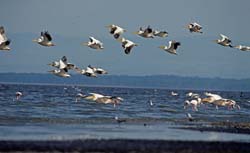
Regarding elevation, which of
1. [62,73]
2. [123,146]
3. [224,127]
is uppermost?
[62,73]

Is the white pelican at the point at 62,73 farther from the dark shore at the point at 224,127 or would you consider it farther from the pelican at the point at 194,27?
the dark shore at the point at 224,127

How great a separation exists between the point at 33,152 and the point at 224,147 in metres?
9.91

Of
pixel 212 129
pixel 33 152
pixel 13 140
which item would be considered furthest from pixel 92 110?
pixel 33 152

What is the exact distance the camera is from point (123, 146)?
37094 mm

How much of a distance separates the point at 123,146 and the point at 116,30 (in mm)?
6367

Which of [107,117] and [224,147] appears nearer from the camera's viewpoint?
[224,147]

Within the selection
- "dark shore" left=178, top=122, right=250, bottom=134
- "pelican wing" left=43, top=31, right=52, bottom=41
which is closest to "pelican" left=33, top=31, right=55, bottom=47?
"pelican wing" left=43, top=31, right=52, bottom=41

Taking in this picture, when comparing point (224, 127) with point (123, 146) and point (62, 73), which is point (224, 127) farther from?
point (62, 73)

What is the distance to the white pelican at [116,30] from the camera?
33.0 metres

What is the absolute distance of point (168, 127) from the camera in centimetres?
5188

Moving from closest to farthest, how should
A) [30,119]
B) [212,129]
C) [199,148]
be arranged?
[199,148], [212,129], [30,119]

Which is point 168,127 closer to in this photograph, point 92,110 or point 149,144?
point 149,144

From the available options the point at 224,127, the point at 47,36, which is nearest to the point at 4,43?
the point at 47,36

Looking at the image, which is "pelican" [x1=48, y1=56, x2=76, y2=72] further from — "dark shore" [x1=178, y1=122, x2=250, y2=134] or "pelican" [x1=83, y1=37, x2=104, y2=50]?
"dark shore" [x1=178, y1=122, x2=250, y2=134]
